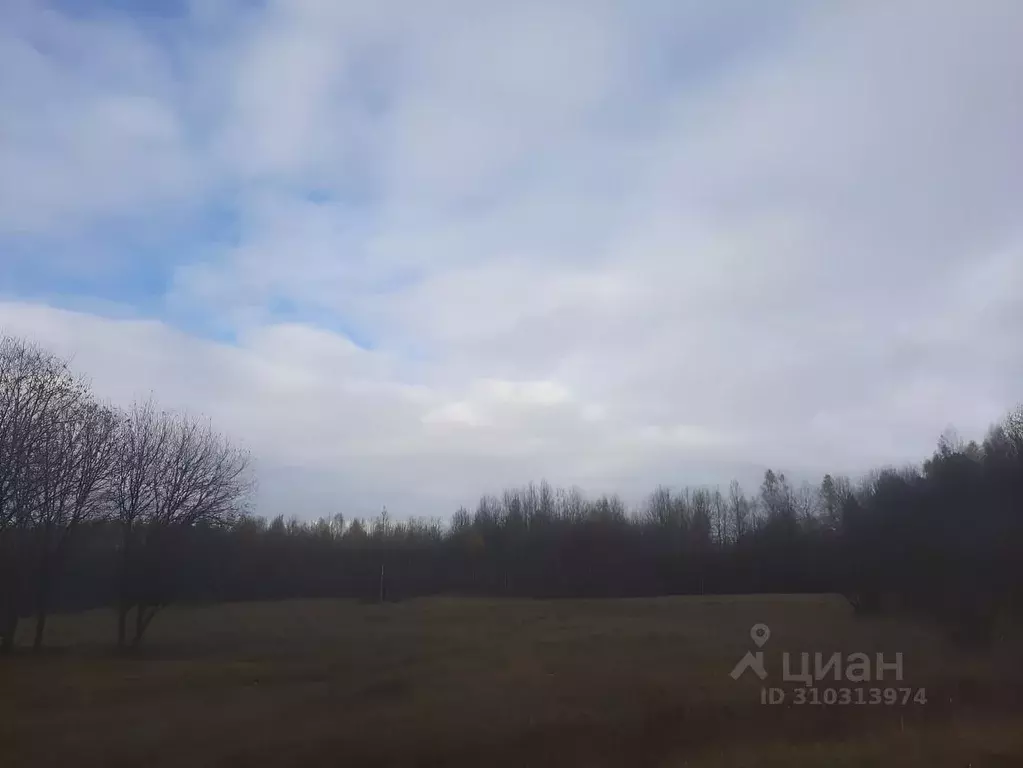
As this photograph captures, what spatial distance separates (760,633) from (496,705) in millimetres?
11653

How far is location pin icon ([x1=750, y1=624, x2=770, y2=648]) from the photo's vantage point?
1874 centimetres

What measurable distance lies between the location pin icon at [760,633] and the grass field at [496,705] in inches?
11.1

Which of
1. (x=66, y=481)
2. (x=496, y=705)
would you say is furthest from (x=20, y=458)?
(x=496, y=705)

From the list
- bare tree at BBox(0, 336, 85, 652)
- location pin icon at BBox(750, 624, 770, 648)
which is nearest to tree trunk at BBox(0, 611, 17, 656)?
bare tree at BBox(0, 336, 85, 652)

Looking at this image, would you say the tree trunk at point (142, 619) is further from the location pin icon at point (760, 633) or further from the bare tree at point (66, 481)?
the location pin icon at point (760, 633)

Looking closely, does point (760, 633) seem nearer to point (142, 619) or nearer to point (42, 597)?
point (142, 619)

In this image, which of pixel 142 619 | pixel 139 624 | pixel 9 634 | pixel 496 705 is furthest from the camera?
pixel 142 619

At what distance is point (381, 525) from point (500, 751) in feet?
241

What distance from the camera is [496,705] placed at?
11812 millimetres

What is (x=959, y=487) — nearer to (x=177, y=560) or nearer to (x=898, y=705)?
(x=898, y=705)

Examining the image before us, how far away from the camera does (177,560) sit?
2381cm

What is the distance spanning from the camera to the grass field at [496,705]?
937 centimetres

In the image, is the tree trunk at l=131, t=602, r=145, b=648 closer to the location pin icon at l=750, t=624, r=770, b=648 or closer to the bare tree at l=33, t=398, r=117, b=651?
the bare tree at l=33, t=398, r=117, b=651

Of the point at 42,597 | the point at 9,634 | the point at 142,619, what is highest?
the point at 42,597
